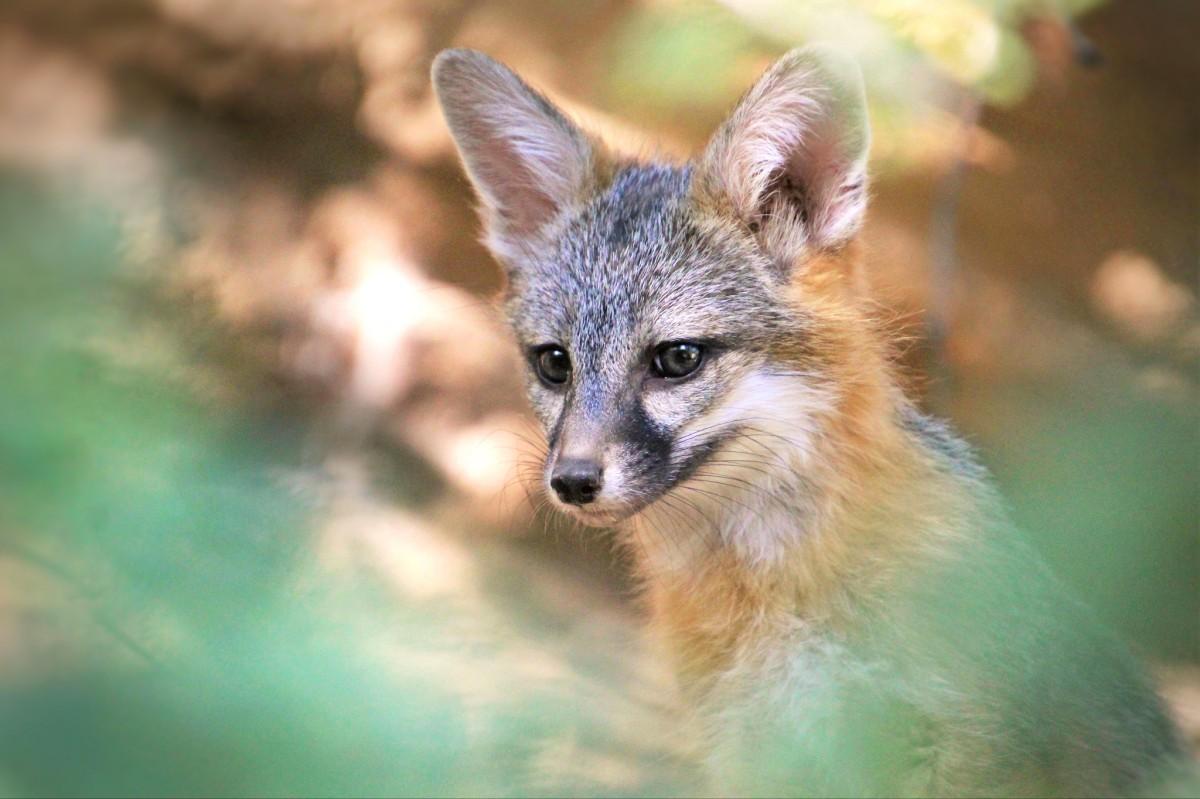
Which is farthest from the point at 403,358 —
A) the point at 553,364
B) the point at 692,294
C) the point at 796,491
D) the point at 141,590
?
the point at 141,590

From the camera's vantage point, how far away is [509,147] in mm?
3107

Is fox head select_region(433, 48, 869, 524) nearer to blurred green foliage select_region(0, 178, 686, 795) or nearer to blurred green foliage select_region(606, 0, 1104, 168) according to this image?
blurred green foliage select_region(606, 0, 1104, 168)

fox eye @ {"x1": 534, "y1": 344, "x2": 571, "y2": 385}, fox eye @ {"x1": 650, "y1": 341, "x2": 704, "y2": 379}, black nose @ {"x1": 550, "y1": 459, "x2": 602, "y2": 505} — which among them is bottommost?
black nose @ {"x1": 550, "y1": 459, "x2": 602, "y2": 505}

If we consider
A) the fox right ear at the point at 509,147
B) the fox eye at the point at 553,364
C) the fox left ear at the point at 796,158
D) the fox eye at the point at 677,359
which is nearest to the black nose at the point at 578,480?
the fox eye at the point at 677,359

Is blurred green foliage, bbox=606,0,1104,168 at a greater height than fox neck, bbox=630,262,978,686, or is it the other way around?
blurred green foliage, bbox=606,0,1104,168

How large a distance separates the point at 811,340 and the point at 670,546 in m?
0.64

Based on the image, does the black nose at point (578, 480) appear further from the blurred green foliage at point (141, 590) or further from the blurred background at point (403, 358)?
the blurred green foliage at point (141, 590)

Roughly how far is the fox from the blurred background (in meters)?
0.18

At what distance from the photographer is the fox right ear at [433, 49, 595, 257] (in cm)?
294

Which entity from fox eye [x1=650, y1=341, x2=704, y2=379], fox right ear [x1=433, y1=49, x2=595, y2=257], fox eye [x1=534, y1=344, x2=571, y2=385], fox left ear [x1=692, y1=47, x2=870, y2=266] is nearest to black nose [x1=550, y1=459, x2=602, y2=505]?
fox eye [x1=650, y1=341, x2=704, y2=379]

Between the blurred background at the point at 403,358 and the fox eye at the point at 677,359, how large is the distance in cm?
55

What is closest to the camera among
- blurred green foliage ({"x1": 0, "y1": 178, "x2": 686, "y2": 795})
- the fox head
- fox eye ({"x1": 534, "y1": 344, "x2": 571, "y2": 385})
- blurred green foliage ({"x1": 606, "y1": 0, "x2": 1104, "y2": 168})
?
blurred green foliage ({"x1": 0, "y1": 178, "x2": 686, "y2": 795})

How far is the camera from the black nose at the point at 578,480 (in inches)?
95.4

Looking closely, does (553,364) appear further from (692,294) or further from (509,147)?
(509,147)
